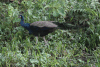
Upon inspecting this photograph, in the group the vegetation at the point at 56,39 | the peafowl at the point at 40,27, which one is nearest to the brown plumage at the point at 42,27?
the peafowl at the point at 40,27

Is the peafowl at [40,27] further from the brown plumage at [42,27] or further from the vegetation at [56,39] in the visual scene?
the vegetation at [56,39]

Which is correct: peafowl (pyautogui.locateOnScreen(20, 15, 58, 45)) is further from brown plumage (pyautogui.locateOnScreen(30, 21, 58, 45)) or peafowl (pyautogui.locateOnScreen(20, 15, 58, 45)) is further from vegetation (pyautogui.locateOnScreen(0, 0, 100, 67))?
vegetation (pyautogui.locateOnScreen(0, 0, 100, 67))

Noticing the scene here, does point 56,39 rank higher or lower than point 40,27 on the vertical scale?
lower

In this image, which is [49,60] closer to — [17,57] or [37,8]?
[17,57]

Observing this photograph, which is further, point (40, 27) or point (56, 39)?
point (56, 39)

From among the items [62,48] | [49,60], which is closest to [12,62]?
[49,60]

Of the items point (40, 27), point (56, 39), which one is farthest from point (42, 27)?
point (56, 39)

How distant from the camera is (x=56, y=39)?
427 centimetres

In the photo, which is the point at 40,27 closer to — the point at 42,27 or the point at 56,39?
the point at 42,27

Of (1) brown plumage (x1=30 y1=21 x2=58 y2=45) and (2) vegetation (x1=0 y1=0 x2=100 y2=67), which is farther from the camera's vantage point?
(1) brown plumage (x1=30 y1=21 x2=58 y2=45)

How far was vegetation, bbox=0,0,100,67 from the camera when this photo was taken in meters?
3.30

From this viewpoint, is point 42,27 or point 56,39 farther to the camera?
point 56,39

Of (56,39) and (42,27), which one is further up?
(42,27)

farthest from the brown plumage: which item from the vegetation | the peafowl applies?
the vegetation
